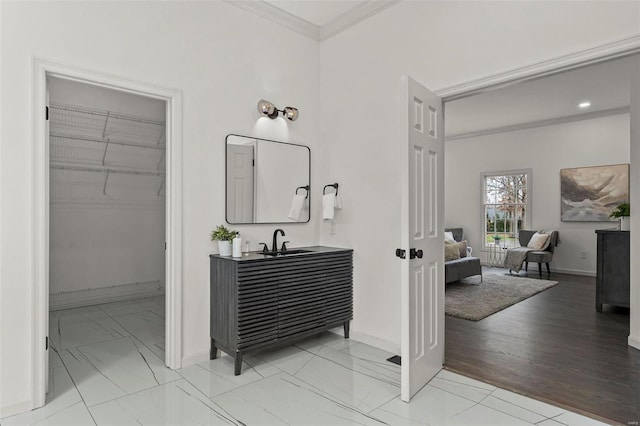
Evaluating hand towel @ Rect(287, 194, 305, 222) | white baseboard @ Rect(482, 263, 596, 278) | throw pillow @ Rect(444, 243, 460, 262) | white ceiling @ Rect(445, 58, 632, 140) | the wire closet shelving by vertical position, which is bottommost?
white baseboard @ Rect(482, 263, 596, 278)

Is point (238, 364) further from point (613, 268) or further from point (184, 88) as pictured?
point (613, 268)

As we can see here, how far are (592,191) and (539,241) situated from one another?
4.11 ft

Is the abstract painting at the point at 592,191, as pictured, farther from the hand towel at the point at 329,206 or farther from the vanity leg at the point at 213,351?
the vanity leg at the point at 213,351

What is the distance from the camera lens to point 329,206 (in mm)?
3727

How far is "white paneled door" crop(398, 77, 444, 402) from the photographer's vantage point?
2443mm

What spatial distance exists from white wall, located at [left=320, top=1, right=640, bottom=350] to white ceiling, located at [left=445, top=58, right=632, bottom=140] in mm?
2082

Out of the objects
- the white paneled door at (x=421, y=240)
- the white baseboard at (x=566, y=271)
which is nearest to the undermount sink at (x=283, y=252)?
the white paneled door at (x=421, y=240)

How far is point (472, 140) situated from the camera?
867 centimetres

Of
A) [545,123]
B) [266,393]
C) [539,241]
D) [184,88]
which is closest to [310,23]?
[184,88]

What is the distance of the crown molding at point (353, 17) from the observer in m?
3.38

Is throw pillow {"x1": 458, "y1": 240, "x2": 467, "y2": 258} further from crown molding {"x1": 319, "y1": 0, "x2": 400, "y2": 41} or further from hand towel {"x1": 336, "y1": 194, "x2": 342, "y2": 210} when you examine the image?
crown molding {"x1": 319, "y1": 0, "x2": 400, "y2": 41}

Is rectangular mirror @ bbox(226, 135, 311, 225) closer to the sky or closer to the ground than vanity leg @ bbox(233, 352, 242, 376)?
closer to the sky

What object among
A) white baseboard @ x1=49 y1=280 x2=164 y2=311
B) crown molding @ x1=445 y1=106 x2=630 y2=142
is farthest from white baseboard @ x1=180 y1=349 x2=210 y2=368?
crown molding @ x1=445 y1=106 x2=630 y2=142

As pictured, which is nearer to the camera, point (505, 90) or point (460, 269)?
point (505, 90)
